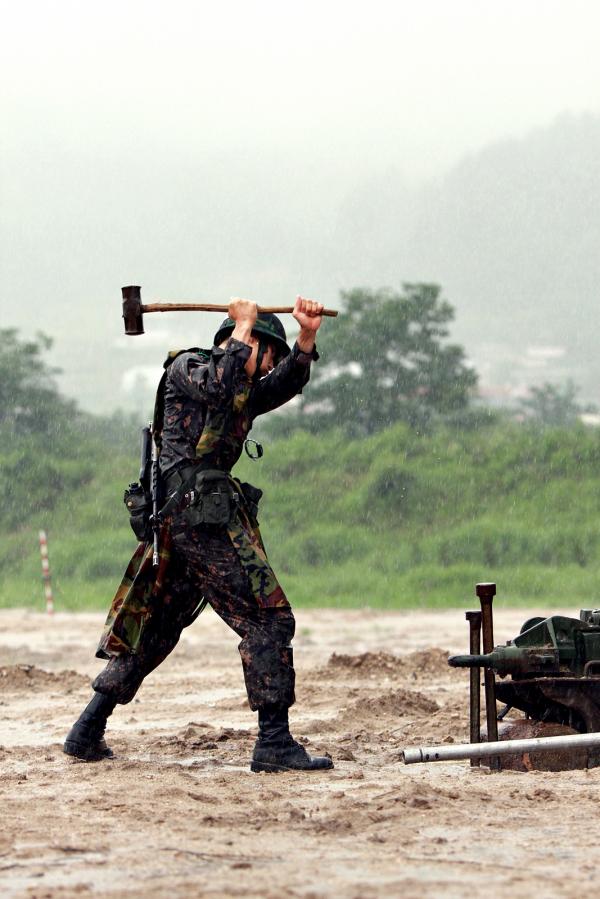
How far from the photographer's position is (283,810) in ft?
16.5

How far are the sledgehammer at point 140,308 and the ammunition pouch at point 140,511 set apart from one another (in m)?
0.67

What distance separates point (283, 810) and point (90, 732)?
5.22 ft

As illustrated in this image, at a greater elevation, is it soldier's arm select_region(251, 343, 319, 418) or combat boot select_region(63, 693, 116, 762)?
soldier's arm select_region(251, 343, 319, 418)

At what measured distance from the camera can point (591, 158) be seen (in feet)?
368

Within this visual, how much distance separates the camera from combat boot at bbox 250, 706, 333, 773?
599cm

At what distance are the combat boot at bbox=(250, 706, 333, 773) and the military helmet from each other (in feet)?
4.92

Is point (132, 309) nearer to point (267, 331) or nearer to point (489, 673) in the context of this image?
point (267, 331)

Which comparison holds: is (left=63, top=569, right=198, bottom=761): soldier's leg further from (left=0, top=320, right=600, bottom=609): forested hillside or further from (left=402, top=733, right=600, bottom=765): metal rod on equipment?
(left=0, top=320, right=600, bottom=609): forested hillside

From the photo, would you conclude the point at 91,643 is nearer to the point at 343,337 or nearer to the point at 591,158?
the point at 343,337

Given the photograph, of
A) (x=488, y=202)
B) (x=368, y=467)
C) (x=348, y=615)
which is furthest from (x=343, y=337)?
(x=488, y=202)

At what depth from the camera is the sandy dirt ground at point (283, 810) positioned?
394cm

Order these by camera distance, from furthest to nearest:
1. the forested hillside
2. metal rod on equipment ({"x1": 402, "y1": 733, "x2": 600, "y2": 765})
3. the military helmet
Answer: the forested hillside → the military helmet → metal rod on equipment ({"x1": 402, "y1": 733, "x2": 600, "y2": 765})

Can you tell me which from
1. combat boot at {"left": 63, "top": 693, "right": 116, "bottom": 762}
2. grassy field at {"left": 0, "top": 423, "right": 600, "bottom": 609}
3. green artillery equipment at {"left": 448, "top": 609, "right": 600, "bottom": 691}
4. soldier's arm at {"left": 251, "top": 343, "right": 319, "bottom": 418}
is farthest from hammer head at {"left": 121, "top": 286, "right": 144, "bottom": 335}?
grassy field at {"left": 0, "top": 423, "right": 600, "bottom": 609}

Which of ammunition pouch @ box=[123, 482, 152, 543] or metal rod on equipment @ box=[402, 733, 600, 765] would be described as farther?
ammunition pouch @ box=[123, 482, 152, 543]
